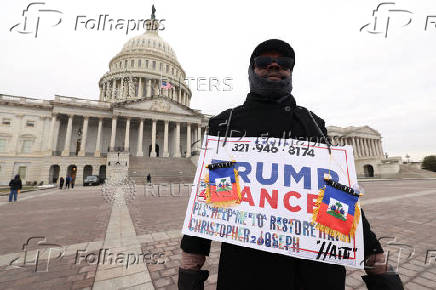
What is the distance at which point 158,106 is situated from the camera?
38.6 m

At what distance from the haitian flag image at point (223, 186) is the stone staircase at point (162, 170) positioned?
2307 centimetres

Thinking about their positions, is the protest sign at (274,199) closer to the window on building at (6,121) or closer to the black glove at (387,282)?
the black glove at (387,282)

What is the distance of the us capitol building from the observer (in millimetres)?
31047

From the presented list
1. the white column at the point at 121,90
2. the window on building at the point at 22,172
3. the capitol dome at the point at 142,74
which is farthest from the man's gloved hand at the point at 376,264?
the white column at the point at 121,90

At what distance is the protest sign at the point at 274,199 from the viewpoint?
1234 millimetres

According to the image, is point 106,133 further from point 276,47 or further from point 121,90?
point 276,47

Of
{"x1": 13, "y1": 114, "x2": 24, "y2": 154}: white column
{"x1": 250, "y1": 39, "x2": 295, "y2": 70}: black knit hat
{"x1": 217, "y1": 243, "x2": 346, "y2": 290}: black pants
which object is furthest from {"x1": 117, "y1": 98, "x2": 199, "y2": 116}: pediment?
{"x1": 217, "y1": 243, "x2": 346, "y2": 290}: black pants

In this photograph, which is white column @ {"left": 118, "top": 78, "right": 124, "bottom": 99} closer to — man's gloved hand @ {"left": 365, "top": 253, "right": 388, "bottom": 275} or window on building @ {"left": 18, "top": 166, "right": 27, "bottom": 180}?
window on building @ {"left": 18, "top": 166, "right": 27, "bottom": 180}

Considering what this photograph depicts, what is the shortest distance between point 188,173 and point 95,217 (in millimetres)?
20226

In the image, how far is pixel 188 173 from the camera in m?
27.0

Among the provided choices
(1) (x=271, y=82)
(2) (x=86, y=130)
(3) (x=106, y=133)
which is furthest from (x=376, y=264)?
(3) (x=106, y=133)

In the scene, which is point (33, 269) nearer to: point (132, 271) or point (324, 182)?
point (132, 271)

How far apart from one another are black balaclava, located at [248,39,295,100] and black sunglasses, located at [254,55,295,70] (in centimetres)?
6

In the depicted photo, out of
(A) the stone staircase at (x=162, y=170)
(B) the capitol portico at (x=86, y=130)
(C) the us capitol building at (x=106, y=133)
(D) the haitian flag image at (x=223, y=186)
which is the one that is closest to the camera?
(D) the haitian flag image at (x=223, y=186)
